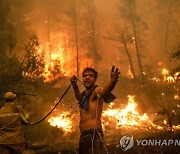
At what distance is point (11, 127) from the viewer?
4.73m

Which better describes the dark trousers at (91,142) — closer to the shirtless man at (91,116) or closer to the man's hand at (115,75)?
the shirtless man at (91,116)

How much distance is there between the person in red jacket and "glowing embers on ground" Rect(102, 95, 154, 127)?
11.6 metres

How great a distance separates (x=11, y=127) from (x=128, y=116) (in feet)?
47.5

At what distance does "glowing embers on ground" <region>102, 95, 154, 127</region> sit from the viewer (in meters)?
16.6

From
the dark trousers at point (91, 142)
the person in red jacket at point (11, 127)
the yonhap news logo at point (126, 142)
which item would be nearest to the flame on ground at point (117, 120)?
the yonhap news logo at point (126, 142)

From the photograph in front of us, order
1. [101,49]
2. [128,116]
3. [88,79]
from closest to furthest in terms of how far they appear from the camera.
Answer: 1. [88,79]
2. [128,116]
3. [101,49]

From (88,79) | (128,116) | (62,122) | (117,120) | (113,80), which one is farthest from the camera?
(128,116)

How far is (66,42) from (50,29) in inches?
157

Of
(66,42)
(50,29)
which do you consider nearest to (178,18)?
(66,42)

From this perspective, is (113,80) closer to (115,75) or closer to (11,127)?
(115,75)

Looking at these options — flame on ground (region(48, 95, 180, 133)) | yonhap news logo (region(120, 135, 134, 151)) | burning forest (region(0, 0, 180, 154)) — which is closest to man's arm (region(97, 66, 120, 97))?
yonhap news logo (region(120, 135, 134, 151))

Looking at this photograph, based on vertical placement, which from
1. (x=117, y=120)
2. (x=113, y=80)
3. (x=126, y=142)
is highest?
(x=113, y=80)

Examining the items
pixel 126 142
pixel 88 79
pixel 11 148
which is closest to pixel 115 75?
pixel 88 79

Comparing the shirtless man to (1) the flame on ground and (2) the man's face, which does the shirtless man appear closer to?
(2) the man's face
